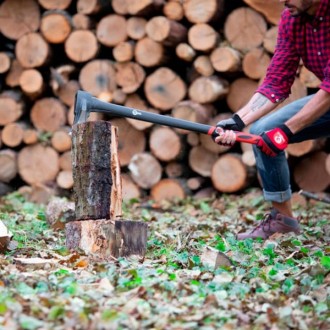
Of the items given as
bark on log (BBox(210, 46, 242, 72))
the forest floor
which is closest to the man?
the forest floor

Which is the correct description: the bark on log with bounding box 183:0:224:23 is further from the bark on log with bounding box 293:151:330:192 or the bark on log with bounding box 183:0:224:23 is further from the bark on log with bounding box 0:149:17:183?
the bark on log with bounding box 0:149:17:183

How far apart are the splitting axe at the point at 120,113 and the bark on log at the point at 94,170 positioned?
166 mm

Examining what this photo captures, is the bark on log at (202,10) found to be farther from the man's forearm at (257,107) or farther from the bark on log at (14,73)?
the man's forearm at (257,107)

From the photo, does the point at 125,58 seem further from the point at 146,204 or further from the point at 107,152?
the point at 107,152

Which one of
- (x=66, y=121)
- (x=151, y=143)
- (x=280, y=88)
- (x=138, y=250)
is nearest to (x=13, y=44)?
(x=66, y=121)

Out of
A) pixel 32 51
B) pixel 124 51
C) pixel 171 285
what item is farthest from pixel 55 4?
pixel 171 285

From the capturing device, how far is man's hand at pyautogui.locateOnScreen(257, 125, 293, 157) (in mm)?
4213

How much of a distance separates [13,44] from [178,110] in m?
2.10

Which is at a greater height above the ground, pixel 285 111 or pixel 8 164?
pixel 285 111

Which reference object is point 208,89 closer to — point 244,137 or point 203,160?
point 203,160

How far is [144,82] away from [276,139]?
281cm

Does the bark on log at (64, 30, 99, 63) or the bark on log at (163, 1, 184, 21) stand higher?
the bark on log at (163, 1, 184, 21)

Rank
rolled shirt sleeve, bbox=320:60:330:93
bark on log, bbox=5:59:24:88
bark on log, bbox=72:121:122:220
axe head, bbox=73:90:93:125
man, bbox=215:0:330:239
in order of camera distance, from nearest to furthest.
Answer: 1. bark on log, bbox=72:121:122:220
2. axe head, bbox=73:90:93:125
3. rolled shirt sleeve, bbox=320:60:330:93
4. man, bbox=215:0:330:239
5. bark on log, bbox=5:59:24:88

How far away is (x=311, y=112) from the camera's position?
164 inches
